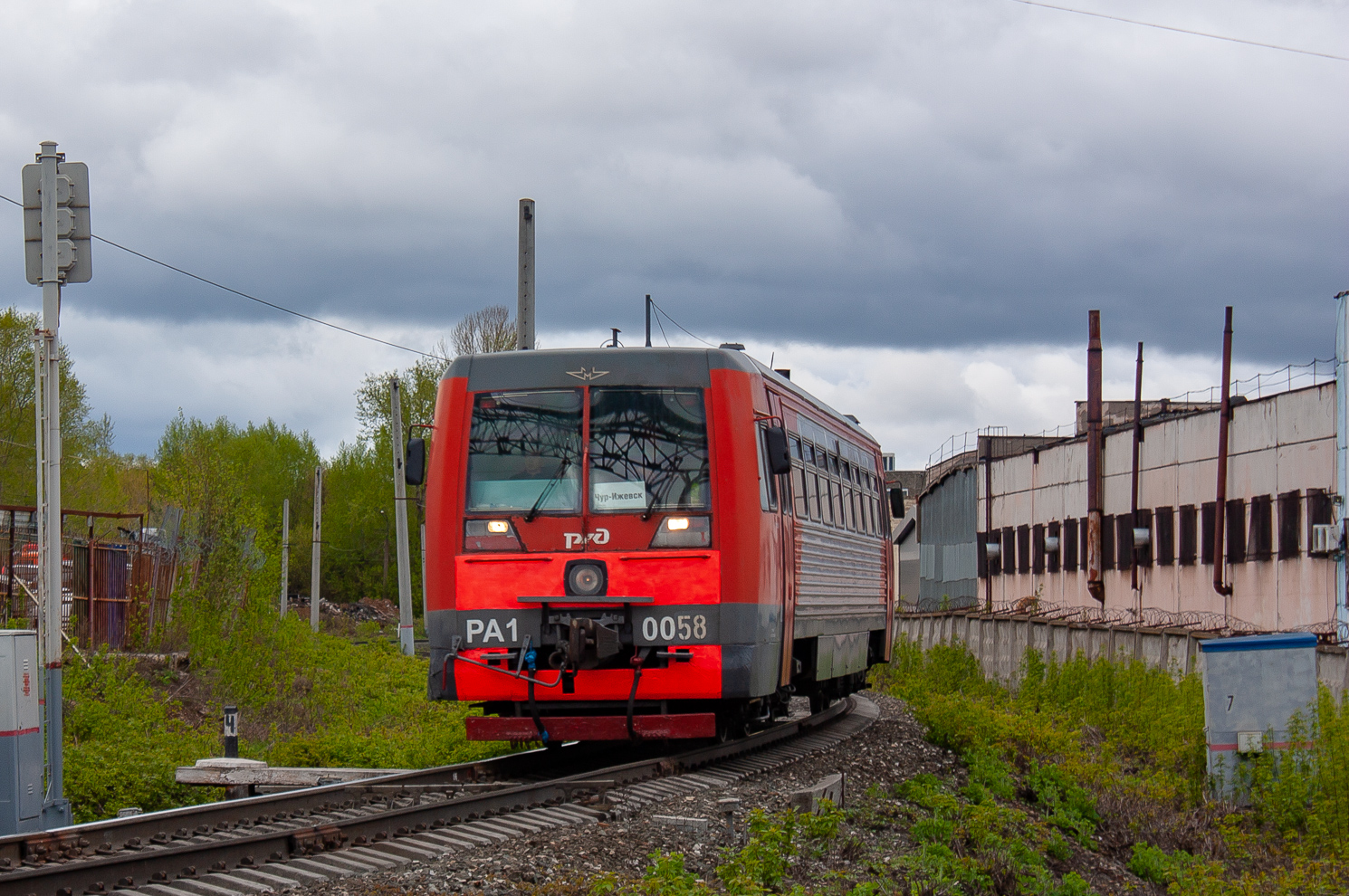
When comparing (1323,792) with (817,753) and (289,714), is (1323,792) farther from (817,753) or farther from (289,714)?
(289,714)

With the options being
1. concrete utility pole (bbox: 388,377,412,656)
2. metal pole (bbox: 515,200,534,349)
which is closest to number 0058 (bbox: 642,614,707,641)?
metal pole (bbox: 515,200,534,349)

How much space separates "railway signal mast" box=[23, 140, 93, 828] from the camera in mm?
11500

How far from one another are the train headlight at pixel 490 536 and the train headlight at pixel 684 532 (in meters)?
1.11

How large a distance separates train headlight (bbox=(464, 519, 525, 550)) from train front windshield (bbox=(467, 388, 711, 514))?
0.36 feet

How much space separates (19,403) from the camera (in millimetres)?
49094

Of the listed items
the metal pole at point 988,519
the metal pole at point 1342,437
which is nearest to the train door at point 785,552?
the metal pole at point 1342,437

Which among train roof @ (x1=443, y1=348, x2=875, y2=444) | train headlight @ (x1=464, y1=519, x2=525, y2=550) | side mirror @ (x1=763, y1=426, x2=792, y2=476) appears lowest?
train headlight @ (x1=464, y1=519, x2=525, y2=550)

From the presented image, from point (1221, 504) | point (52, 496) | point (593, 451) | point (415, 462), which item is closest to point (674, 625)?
point (593, 451)

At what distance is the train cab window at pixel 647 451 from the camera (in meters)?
11.6

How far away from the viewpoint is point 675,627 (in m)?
11.3

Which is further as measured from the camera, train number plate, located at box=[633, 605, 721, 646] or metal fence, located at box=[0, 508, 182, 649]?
metal fence, located at box=[0, 508, 182, 649]

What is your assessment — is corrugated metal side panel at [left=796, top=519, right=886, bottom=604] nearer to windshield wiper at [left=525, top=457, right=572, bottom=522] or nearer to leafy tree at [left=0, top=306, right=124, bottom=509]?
windshield wiper at [left=525, top=457, right=572, bottom=522]

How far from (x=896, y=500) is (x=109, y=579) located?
13.9m

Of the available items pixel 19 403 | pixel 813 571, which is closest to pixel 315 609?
pixel 19 403
